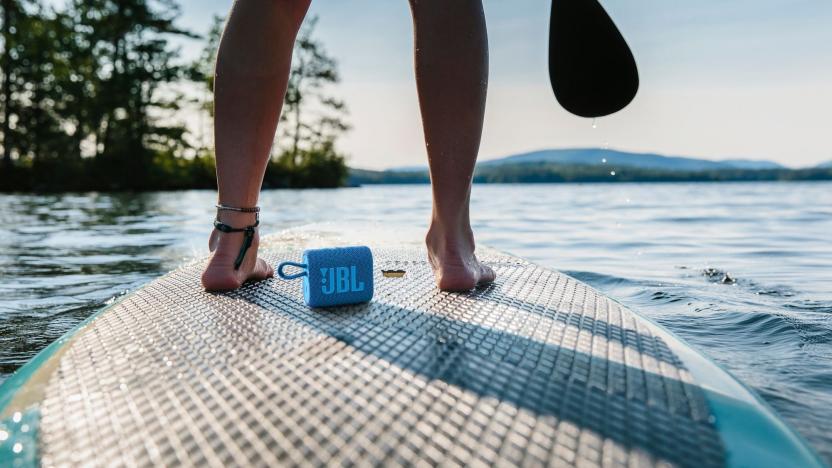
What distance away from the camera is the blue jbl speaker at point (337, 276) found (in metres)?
1.30

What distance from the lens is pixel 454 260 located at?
1.50 meters

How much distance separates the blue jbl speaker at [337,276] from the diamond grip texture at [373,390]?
0.04 metres

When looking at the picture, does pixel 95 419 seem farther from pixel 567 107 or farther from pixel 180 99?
pixel 180 99

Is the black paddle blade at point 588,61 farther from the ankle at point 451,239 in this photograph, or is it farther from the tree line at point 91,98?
the tree line at point 91,98

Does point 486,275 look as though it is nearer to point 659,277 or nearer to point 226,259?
point 226,259

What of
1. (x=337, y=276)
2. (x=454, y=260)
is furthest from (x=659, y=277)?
(x=337, y=276)

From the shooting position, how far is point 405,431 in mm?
716

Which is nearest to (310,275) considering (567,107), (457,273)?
(457,273)

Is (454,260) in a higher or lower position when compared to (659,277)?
higher

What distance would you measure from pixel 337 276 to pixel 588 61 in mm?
984

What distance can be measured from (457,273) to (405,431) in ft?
2.61

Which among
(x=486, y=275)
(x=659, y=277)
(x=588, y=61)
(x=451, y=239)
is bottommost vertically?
(x=659, y=277)

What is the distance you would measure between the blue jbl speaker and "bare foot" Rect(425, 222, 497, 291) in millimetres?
220

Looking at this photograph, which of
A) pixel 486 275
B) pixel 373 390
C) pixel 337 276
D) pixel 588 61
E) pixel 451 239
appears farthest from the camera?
pixel 588 61
